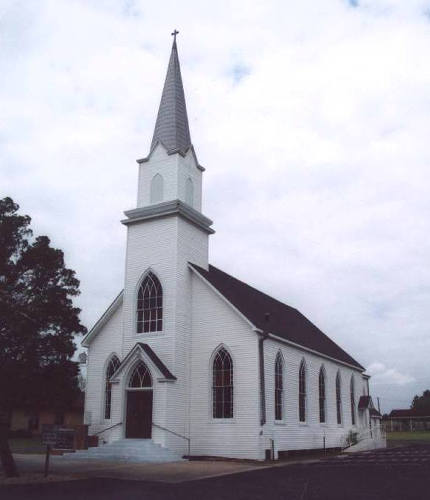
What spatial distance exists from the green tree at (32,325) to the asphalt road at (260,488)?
3.36 meters

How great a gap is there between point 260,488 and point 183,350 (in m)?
13.2

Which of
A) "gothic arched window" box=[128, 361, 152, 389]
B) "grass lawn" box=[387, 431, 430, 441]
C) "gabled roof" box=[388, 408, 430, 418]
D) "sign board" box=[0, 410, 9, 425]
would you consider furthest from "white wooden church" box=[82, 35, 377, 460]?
"gabled roof" box=[388, 408, 430, 418]

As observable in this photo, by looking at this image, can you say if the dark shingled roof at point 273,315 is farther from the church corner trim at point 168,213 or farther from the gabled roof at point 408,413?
the gabled roof at point 408,413

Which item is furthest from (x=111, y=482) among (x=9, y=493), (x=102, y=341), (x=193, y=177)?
(x=193, y=177)

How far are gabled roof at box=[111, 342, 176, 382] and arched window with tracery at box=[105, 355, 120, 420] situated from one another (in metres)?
2.46

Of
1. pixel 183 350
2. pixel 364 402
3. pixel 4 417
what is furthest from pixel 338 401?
pixel 4 417

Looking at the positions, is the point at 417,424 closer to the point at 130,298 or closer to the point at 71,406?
the point at 130,298

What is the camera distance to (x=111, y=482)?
17.0 meters

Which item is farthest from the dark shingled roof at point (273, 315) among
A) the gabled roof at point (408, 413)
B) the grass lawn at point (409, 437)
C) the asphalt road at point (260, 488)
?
the gabled roof at point (408, 413)

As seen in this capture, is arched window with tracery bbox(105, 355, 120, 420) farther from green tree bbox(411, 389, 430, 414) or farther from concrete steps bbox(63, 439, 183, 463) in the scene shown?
green tree bbox(411, 389, 430, 414)

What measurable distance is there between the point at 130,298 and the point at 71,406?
956 cm

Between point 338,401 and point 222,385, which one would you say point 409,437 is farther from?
point 222,385

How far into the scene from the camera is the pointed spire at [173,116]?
31.5 meters

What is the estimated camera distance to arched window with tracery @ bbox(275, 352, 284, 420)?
2900cm
